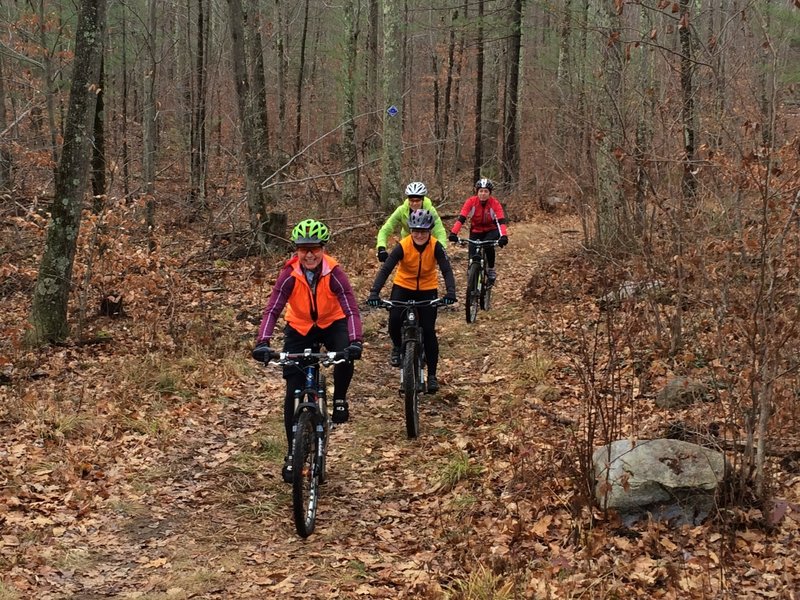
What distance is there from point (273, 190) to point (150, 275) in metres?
7.24

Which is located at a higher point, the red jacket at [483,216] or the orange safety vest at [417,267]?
the red jacket at [483,216]

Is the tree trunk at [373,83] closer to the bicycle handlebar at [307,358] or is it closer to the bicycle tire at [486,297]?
the bicycle tire at [486,297]

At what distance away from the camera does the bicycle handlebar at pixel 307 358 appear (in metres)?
5.76

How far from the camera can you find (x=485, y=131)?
2388cm

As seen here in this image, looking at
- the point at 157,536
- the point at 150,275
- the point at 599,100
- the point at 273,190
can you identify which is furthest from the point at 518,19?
the point at 157,536

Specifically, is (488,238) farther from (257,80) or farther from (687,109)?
(257,80)

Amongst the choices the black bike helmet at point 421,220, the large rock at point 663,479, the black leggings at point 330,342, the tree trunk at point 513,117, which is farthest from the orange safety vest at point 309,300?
the tree trunk at point 513,117

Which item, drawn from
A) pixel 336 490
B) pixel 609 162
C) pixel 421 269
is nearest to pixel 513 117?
pixel 609 162

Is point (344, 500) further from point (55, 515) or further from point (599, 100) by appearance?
point (599, 100)

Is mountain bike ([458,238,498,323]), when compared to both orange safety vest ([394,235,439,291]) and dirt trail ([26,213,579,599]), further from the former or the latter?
orange safety vest ([394,235,439,291])

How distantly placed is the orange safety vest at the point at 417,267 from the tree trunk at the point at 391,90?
32.0ft

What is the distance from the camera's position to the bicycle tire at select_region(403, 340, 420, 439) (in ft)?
24.3

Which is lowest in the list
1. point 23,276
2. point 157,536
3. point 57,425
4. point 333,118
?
point 157,536

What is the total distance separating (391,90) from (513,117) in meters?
7.17
